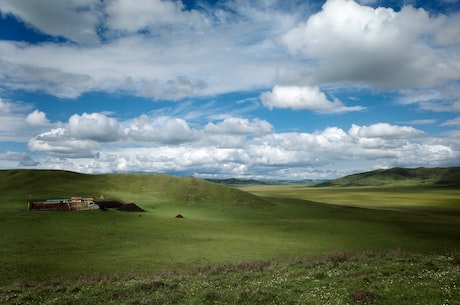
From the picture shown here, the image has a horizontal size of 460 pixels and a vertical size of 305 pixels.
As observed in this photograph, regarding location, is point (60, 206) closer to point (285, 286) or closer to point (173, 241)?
point (173, 241)

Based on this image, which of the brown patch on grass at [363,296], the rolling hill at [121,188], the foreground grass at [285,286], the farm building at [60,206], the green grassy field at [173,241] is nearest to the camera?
the brown patch on grass at [363,296]

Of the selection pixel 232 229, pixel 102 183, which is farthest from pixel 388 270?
pixel 102 183

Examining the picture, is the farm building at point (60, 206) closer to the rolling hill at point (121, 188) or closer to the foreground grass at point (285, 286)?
the rolling hill at point (121, 188)

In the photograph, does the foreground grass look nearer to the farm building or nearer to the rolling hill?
the farm building

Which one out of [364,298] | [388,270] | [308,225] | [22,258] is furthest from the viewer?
[308,225]

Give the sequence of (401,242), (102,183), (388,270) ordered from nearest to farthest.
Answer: (388,270) → (401,242) → (102,183)

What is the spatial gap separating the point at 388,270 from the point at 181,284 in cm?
1510

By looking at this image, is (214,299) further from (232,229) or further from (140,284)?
(232,229)

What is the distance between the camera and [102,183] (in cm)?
13638

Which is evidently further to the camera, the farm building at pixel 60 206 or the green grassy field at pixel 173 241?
the farm building at pixel 60 206

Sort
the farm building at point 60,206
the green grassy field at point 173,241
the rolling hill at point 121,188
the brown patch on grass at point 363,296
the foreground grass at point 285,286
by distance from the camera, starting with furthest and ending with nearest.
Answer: the rolling hill at point 121,188 < the farm building at point 60,206 < the green grassy field at point 173,241 < the foreground grass at point 285,286 < the brown patch on grass at point 363,296

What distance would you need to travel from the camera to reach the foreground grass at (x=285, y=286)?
1911 centimetres

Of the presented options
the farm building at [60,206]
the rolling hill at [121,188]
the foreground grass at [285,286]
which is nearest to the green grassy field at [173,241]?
the foreground grass at [285,286]

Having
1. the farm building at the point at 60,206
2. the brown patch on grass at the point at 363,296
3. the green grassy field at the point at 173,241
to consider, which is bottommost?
the green grassy field at the point at 173,241
